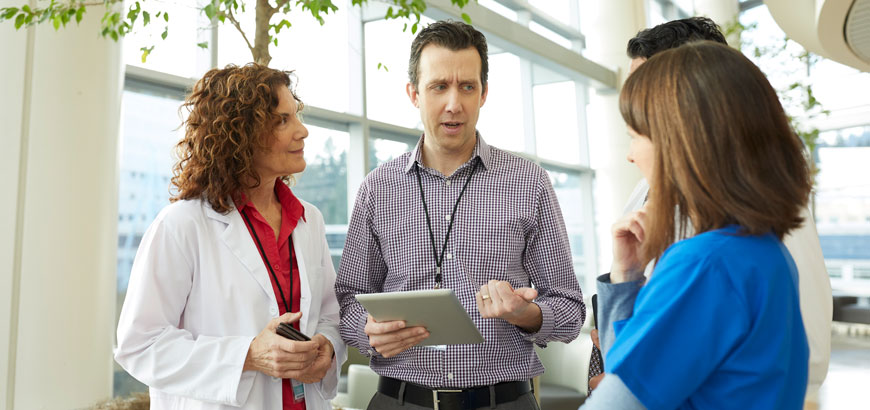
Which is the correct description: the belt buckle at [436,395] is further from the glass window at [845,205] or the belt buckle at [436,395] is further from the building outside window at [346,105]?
the glass window at [845,205]

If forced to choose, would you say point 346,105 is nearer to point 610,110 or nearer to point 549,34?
point 549,34

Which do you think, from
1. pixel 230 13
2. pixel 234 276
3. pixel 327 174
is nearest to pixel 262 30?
pixel 230 13

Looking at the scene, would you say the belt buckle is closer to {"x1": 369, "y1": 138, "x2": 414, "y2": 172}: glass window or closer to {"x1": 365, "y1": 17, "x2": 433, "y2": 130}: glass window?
{"x1": 369, "y1": 138, "x2": 414, "y2": 172}: glass window

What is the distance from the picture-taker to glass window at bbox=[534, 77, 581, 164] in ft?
31.6

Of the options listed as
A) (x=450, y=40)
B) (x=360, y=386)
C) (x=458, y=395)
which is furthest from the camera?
(x=360, y=386)

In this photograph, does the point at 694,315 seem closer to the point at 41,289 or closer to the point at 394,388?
the point at 394,388

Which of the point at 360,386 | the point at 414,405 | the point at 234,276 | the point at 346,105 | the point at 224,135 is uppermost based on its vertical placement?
the point at 346,105

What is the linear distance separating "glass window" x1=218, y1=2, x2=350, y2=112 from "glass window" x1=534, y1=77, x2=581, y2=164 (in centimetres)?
408

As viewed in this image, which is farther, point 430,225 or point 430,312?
point 430,225

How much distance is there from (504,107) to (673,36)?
23.7 ft

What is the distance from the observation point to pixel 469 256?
6.57ft

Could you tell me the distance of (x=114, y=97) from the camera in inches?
133

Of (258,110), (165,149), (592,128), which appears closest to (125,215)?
(165,149)

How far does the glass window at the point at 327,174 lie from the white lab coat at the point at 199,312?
3.91 meters
